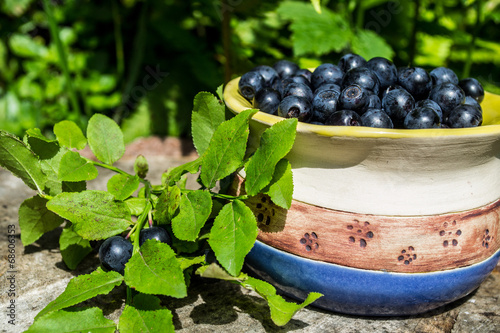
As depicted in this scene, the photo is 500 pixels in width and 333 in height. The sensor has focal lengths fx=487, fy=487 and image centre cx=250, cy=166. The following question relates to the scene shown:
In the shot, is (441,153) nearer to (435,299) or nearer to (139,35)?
(435,299)

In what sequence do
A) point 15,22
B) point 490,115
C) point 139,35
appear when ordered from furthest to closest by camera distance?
point 15,22, point 139,35, point 490,115

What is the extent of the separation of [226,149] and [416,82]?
39cm

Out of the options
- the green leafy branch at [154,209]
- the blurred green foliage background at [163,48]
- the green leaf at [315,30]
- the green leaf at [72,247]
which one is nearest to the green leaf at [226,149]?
the green leafy branch at [154,209]

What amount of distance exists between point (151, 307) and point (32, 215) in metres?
0.39

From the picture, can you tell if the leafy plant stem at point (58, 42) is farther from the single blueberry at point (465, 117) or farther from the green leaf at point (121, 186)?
the single blueberry at point (465, 117)

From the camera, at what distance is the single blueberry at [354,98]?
857mm

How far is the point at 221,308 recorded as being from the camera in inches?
36.0

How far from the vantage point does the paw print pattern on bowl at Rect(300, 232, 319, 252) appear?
83 cm

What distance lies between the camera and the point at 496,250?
35.3 inches

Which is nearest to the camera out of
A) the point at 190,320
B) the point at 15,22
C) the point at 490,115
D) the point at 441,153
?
the point at 441,153

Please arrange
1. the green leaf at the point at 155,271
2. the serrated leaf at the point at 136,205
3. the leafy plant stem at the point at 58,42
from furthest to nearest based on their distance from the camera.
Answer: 1. the leafy plant stem at the point at 58,42
2. the serrated leaf at the point at 136,205
3. the green leaf at the point at 155,271


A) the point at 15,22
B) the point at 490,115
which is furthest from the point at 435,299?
the point at 15,22

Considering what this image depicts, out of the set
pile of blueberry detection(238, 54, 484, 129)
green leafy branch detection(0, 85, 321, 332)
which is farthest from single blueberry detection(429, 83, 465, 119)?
green leafy branch detection(0, 85, 321, 332)

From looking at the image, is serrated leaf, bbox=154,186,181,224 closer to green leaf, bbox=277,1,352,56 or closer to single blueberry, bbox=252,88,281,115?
single blueberry, bbox=252,88,281,115
